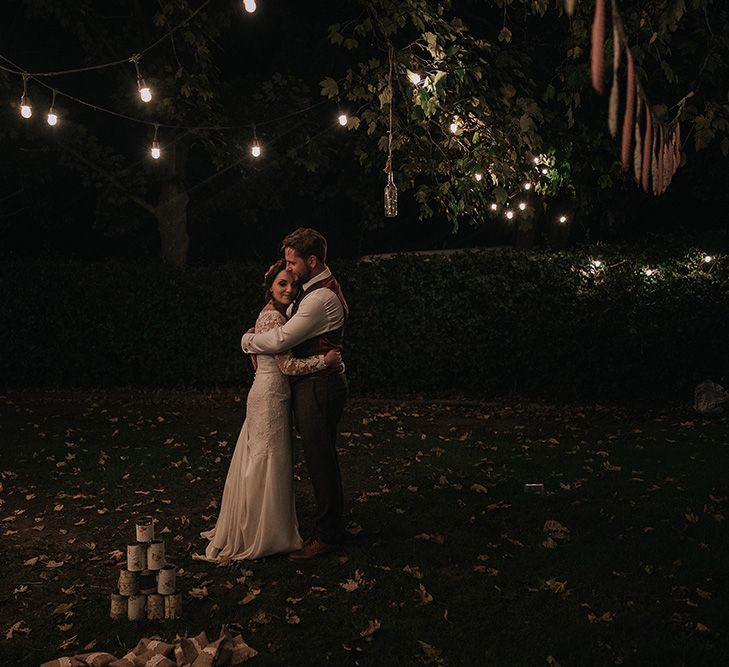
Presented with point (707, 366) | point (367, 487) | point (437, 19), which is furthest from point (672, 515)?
point (707, 366)

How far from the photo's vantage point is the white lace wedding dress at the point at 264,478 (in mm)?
6836

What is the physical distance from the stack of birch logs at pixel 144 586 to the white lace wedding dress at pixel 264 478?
1.16m

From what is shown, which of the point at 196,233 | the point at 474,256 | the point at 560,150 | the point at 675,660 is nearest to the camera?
the point at 675,660

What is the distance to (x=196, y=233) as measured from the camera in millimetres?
23578

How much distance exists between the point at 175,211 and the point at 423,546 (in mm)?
12243

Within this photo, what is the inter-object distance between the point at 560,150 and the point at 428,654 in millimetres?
6280

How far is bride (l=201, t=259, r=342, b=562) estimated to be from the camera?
684 cm

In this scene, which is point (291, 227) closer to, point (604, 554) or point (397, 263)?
point (397, 263)

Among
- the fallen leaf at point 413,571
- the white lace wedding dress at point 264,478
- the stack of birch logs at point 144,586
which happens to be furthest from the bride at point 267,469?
the stack of birch logs at point 144,586

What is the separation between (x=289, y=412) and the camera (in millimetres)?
6992

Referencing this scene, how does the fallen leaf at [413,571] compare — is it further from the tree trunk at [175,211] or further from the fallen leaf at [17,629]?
the tree trunk at [175,211]

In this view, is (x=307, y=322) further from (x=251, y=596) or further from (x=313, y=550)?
(x=251, y=596)

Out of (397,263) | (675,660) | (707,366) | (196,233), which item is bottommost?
(675,660)

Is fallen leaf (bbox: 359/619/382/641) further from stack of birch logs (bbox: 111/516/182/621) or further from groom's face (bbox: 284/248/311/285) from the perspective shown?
groom's face (bbox: 284/248/311/285)
